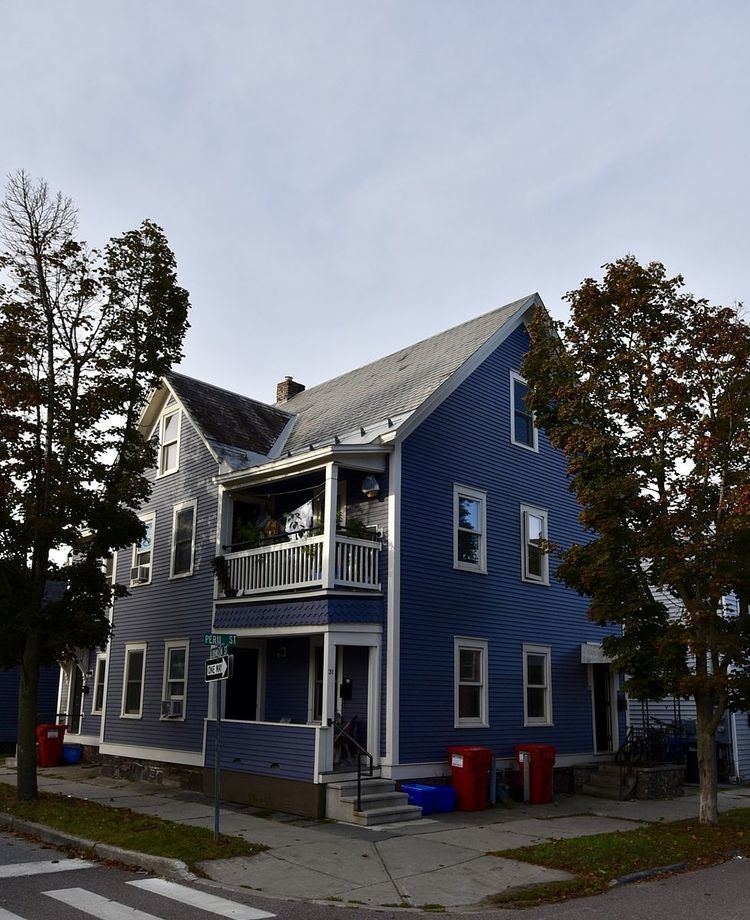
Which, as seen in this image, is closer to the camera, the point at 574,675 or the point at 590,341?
the point at 590,341

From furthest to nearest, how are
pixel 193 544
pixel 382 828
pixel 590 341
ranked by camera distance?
1. pixel 193 544
2. pixel 590 341
3. pixel 382 828

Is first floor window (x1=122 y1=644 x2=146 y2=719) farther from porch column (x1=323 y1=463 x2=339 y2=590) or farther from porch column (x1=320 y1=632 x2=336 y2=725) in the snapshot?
porch column (x1=323 y1=463 x2=339 y2=590)

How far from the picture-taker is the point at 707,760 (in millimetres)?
13820

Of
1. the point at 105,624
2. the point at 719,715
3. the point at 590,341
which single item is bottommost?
the point at 719,715

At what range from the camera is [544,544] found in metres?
15.4

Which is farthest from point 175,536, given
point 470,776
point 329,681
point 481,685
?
point 470,776

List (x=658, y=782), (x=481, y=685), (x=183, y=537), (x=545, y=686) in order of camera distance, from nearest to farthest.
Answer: (x=481, y=685), (x=658, y=782), (x=545, y=686), (x=183, y=537)

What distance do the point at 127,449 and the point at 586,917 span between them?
11.3 metres

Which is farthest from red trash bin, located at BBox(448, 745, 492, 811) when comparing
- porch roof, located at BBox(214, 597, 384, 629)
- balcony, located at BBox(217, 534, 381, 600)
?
balcony, located at BBox(217, 534, 381, 600)

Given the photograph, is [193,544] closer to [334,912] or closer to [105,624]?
[105,624]

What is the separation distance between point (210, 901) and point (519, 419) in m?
13.8

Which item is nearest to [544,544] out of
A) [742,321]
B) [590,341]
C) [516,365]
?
[590,341]

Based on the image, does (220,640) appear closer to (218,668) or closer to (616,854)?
(218,668)

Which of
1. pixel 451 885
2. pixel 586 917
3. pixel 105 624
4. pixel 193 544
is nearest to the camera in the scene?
pixel 586 917
